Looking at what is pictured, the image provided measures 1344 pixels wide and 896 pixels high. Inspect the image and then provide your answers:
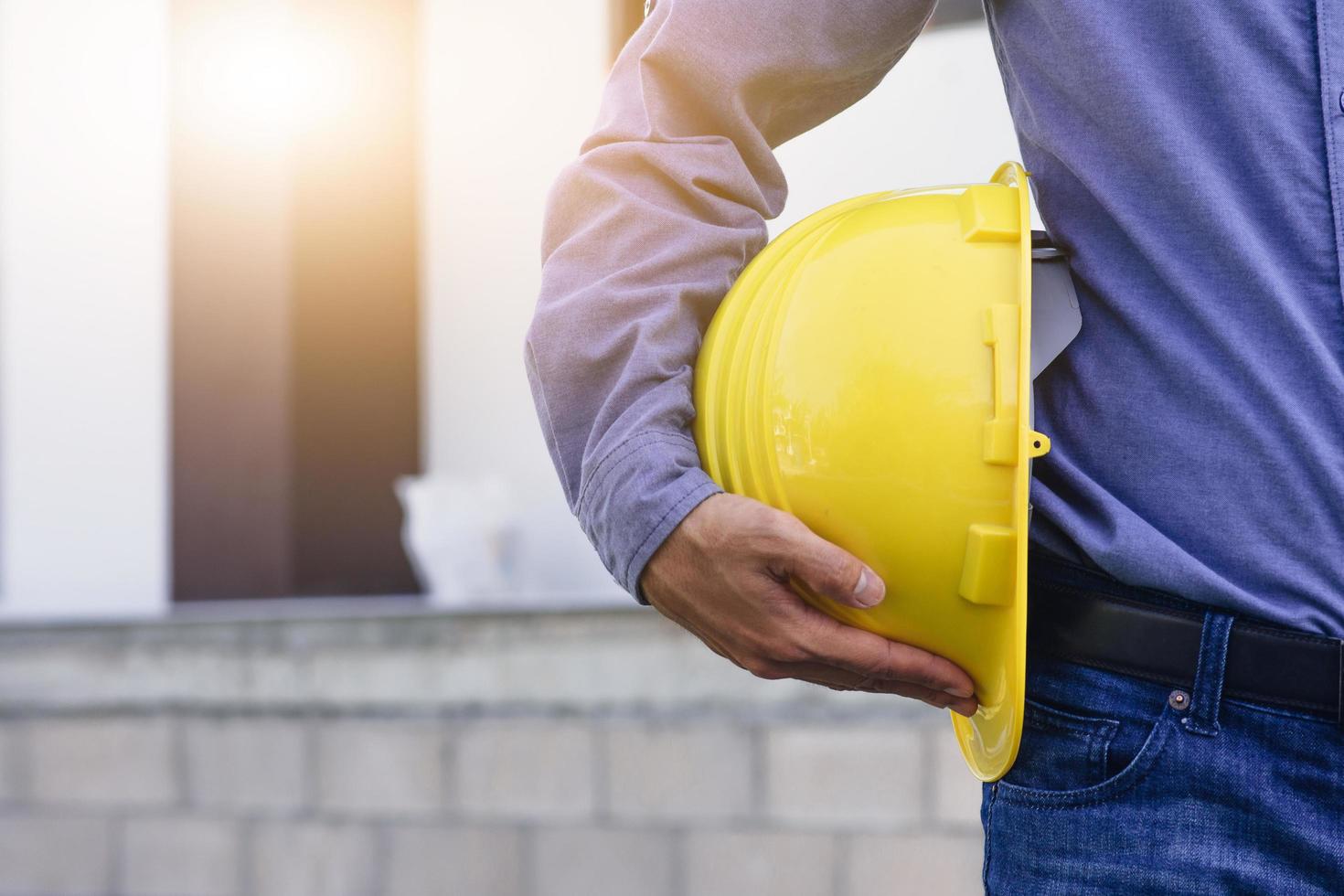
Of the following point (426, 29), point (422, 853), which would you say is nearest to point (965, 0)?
point (426, 29)

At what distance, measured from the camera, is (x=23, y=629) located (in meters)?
4.25

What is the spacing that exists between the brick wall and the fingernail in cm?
251

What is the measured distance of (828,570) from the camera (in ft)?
3.82

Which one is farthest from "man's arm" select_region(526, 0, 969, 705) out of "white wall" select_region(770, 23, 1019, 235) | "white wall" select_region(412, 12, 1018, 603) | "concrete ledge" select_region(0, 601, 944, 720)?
"white wall" select_region(412, 12, 1018, 603)

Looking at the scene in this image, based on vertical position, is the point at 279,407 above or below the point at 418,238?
below

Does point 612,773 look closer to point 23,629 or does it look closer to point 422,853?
point 422,853

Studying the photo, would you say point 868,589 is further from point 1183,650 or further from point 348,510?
point 348,510

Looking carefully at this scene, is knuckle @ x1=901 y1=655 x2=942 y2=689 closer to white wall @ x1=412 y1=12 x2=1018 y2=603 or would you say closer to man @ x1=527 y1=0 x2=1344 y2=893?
man @ x1=527 y1=0 x2=1344 y2=893

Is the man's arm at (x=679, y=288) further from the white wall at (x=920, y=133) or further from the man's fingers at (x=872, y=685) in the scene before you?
the white wall at (x=920, y=133)

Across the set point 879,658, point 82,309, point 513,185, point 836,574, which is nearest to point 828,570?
point 836,574

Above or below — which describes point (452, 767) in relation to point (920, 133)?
below

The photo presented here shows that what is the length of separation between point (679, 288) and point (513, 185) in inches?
131

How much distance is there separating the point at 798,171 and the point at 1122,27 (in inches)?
117

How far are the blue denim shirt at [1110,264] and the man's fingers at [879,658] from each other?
0.48 feet
